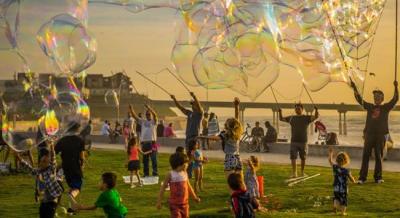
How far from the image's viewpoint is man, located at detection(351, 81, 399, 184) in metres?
16.2

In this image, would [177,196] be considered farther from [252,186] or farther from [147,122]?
[147,122]

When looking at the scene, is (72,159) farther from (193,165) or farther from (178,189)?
(178,189)

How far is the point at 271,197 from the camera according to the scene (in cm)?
1461

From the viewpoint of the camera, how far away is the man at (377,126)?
16.2 meters

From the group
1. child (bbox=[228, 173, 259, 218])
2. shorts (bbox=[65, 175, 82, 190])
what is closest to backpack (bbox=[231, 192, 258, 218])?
child (bbox=[228, 173, 259, 218])

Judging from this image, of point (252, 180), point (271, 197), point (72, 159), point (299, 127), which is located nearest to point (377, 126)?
point (299, 127)

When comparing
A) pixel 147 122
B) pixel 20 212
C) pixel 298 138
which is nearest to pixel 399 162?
pixel 298 138

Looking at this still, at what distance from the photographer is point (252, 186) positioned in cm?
1264

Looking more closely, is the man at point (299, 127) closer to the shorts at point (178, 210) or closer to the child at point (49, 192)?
the child at point (49, 192)

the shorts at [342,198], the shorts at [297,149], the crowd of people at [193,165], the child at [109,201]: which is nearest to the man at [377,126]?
the crowd of people at [193,165]

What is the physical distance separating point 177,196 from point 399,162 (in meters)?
14.5

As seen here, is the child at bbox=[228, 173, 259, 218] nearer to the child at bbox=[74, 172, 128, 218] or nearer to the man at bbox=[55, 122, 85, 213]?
the child at bbox=[74, 172, 128, 218]

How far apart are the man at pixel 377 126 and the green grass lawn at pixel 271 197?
0.45m

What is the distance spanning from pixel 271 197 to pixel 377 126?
3287mm
